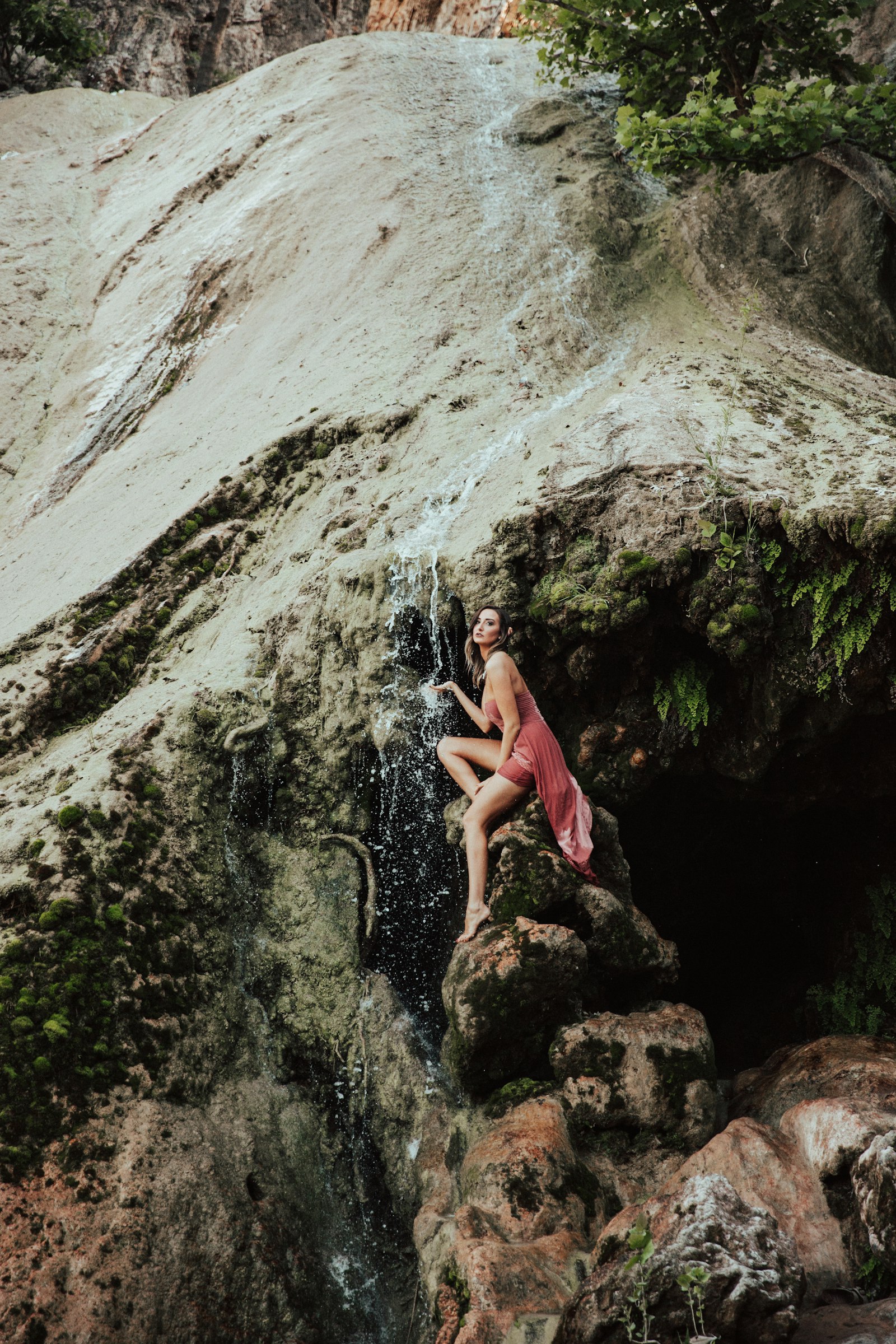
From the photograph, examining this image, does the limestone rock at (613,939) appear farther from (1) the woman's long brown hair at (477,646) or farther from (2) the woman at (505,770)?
(1) the woman's long brown hair at (477,646)

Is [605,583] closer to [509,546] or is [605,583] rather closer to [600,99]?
[509,546]

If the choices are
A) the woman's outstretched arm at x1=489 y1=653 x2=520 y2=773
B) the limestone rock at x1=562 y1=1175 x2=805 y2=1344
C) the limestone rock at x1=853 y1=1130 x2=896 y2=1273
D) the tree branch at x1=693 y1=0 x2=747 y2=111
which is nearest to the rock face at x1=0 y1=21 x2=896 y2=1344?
the limestone rock at x1=562 y1=1175 x2=805 y2=1344

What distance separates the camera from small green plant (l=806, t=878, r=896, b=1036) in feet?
29.3

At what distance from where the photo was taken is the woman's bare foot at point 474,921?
22.0 feet

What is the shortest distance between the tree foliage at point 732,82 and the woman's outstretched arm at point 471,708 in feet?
22.8

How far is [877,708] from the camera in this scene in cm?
743

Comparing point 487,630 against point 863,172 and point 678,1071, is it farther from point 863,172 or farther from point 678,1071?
point 863,172

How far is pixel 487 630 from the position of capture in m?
7.18

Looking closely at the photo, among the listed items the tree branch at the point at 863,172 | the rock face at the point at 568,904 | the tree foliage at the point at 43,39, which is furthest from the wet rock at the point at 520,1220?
the tree foliage at the point at 43,39

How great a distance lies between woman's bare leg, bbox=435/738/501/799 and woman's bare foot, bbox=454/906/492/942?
895 millimetres

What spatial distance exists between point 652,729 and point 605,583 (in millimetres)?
1373

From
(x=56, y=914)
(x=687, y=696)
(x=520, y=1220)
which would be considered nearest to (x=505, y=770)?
(x=687, y=696)

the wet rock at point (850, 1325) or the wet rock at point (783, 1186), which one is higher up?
the wet rock at point (850, 1325)

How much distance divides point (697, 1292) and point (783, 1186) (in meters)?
1.56
